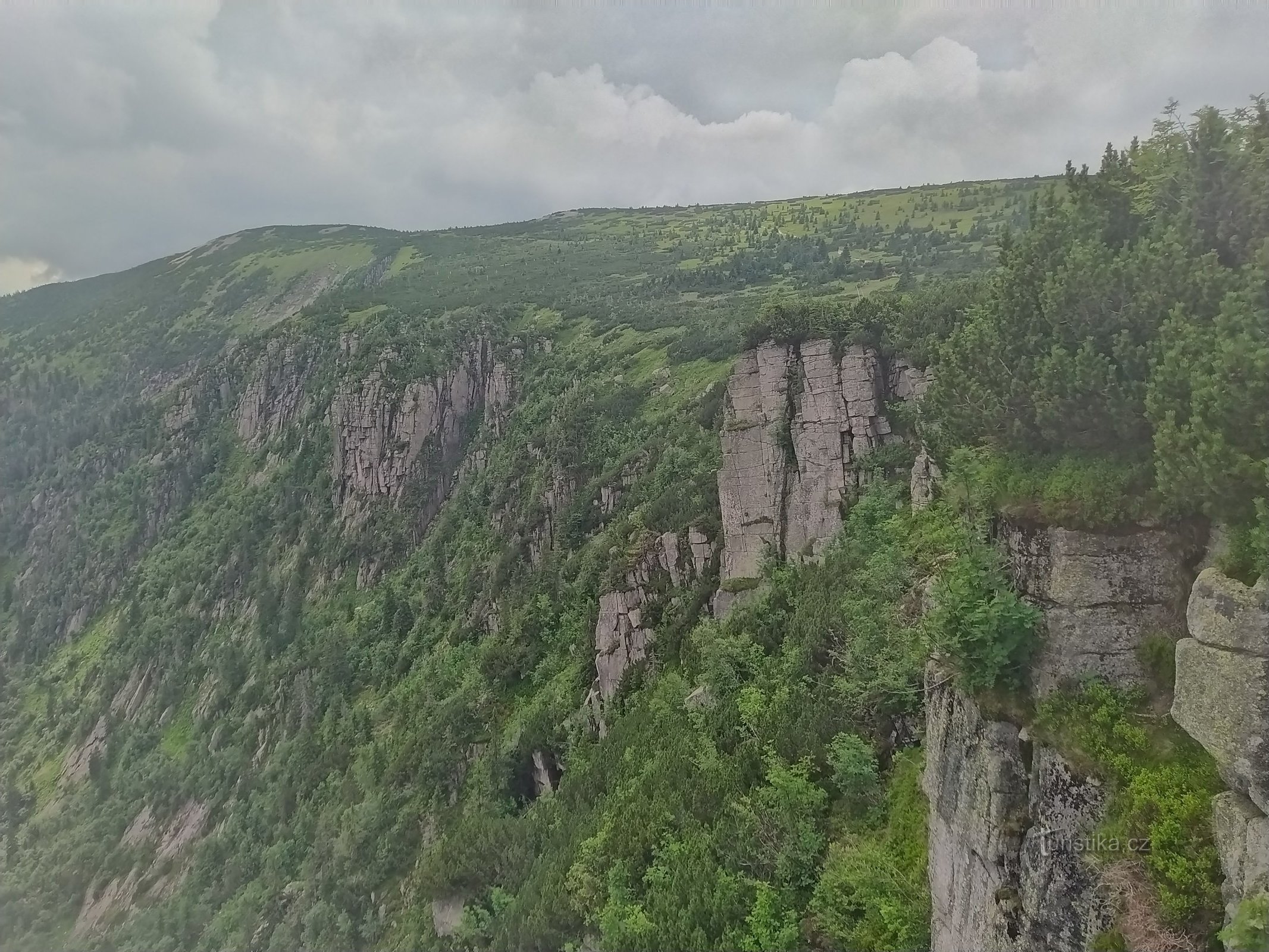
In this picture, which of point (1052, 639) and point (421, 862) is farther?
point (421, 862)

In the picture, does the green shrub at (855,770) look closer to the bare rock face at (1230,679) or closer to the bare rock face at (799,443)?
the bare rock face at (1230,679)

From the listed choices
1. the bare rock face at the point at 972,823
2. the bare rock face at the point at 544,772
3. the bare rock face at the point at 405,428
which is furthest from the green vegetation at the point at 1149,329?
the bare rock face at the point at 405,428

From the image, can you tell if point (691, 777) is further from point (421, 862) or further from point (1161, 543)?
point (421, 862)

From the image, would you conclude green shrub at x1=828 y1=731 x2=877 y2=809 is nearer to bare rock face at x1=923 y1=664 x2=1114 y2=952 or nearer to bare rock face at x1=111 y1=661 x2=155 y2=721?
bare rock face at x1=923 y1=664 x2=1114 y2=952

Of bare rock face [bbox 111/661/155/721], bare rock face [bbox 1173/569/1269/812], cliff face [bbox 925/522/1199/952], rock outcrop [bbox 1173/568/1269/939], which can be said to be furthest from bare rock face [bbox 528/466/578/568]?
bare rock face [bbox 111/661/155/721]

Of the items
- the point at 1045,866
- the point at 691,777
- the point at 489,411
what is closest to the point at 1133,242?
the point at 1045,866

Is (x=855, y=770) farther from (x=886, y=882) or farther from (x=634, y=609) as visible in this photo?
(x=634, y=609)

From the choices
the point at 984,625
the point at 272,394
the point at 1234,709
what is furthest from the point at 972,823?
the point at 272,394
